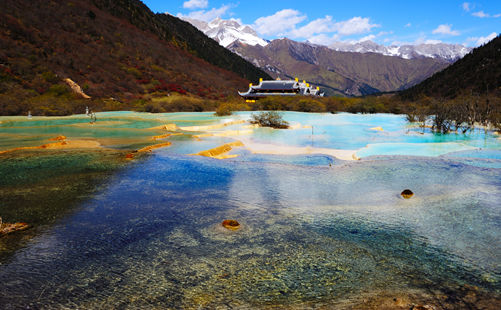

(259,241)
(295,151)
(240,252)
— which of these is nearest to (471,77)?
(295,151)

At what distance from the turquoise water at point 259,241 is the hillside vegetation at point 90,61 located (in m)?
21.5

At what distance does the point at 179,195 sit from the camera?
19.3 feet

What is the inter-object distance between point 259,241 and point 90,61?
44148mm

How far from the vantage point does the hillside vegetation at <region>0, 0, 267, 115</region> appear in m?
27.9

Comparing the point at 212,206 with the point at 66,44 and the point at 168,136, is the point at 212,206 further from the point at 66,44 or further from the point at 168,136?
the point at 66,44

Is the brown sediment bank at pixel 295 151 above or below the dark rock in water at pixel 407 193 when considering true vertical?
above

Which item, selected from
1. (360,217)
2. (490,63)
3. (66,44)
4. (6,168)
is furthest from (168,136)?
(490,63)

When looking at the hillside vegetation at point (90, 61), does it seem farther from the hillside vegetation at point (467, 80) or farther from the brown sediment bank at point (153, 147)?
the hillside vegetation at point (467, 80)

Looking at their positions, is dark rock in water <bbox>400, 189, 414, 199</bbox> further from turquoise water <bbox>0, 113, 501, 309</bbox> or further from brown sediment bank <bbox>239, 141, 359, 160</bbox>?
brown sediment bank <bbox>239, 141, 359, 160</bbox>

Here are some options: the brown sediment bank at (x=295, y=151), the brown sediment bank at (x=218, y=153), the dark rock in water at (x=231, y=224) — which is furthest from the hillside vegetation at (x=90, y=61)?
the dark rock in water at (x=231, y=224)

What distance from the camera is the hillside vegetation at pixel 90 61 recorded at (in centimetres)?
2792

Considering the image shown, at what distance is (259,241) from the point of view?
160 inches

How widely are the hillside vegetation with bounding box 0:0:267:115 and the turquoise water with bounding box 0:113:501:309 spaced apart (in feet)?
70.4

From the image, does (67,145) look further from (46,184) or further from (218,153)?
(218,153)
